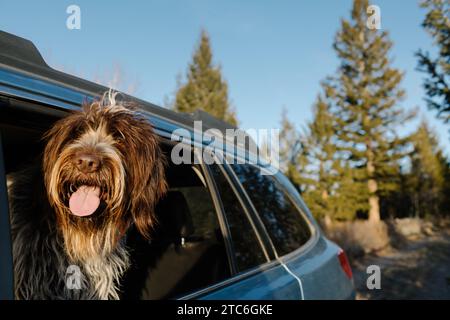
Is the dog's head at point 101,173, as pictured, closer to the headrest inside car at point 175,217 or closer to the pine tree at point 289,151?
the headrest inside car at point 175,217

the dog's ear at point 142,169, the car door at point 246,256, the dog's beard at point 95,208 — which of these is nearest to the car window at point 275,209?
the car door at point 246,256

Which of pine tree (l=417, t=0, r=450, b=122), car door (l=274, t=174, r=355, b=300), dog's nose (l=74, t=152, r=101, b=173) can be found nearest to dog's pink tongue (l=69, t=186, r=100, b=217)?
A: dog's nose (l=74, t=152, r=101, b=173)

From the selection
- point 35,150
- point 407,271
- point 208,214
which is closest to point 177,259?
point 208,214

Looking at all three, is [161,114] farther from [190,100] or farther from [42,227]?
[190,100]

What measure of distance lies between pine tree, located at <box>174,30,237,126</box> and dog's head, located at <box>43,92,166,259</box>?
102ft

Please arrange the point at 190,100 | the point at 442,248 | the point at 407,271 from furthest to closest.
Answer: the point at 190,100
the point at 442,248
the point at 407,271

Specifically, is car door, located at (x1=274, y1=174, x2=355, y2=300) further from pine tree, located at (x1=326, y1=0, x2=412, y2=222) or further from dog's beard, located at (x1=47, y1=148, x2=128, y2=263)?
pine tree, located at (x1=326, y1=0, x2=412, y2=222)

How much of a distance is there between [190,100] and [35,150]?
34.1m

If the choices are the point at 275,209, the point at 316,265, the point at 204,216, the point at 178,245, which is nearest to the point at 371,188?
the point at 275,209

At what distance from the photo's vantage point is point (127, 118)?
2.62 metres

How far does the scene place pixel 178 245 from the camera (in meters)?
3.37

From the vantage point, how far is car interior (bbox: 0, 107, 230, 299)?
2.92 meters

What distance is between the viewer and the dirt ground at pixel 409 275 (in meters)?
9.64

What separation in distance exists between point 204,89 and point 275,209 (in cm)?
3450
